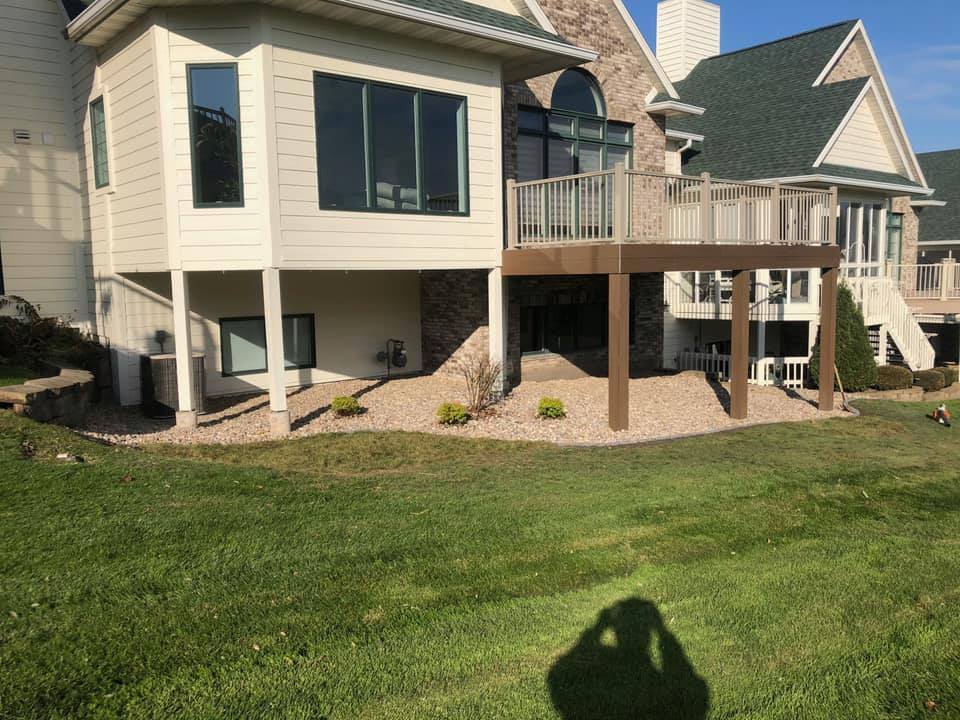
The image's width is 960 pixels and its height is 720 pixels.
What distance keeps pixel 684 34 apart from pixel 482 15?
17.3 m

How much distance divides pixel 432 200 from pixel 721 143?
12908 millimetres

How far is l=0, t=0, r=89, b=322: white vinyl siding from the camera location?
12070 millimetres

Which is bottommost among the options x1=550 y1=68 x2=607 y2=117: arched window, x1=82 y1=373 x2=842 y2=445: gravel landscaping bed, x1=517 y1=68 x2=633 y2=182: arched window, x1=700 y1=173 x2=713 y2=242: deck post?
x1=82 y1=373 x2=842 y2=445: gravel landscaping bed

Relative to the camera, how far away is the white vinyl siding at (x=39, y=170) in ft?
39.6

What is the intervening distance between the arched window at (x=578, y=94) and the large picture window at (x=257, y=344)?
6771mm

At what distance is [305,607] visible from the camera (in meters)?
4.74

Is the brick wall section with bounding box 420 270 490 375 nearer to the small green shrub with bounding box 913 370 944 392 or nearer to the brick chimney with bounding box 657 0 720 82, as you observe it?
the small green shrub with bounding box 913 370 944 392

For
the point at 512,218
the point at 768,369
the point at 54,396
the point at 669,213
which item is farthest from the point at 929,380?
the point at 54,396

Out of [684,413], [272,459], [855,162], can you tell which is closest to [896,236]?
[855,162]

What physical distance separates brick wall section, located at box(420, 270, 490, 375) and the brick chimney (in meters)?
16.0

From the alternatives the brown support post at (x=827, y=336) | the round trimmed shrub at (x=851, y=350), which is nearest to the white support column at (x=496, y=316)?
the brown support post at (x=827, y=336)

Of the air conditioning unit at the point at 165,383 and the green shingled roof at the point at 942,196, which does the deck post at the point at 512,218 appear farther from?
the green shingled roof at the point at 942,196

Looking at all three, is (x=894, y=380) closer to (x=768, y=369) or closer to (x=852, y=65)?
(x=768, y=369)

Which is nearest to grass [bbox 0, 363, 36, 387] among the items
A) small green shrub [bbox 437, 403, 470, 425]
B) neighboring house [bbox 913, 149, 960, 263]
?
small green shrub [bbox 437, 403, 470, 425]
